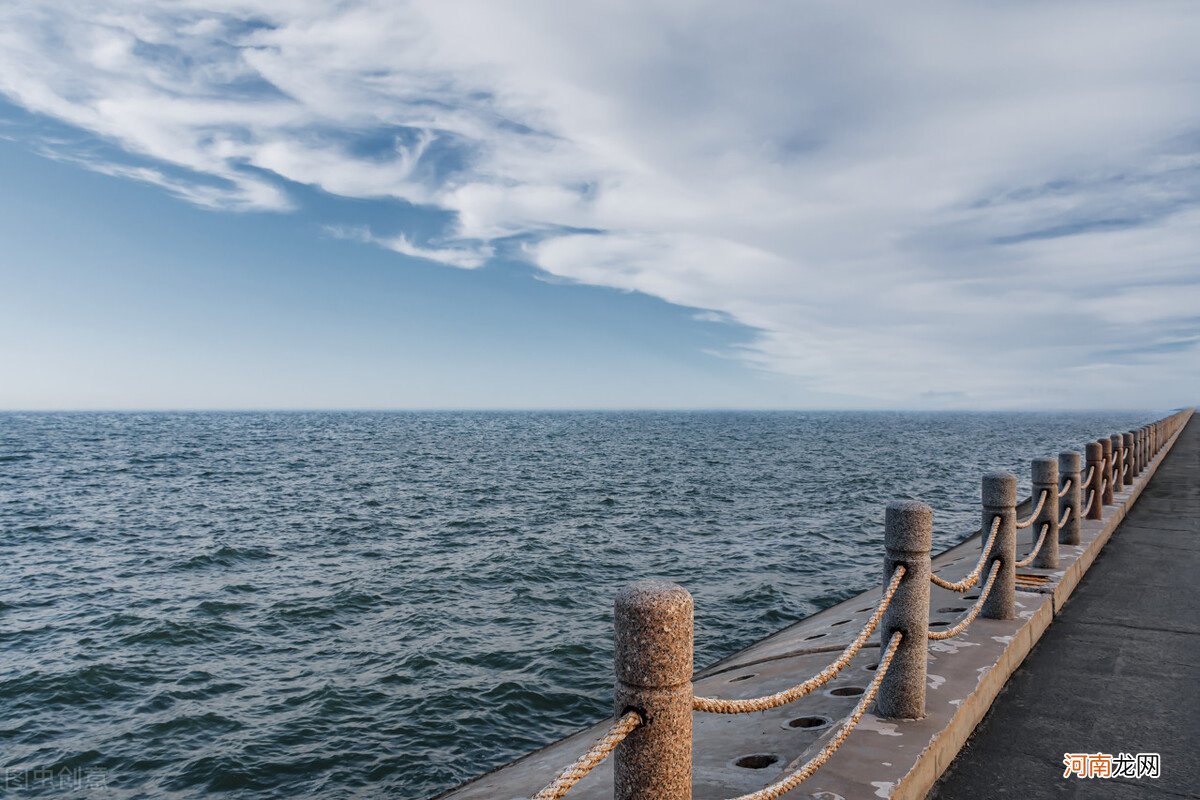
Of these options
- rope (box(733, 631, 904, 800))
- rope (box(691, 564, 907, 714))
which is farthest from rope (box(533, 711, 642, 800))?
rope (box(733, 631, 904, 800))

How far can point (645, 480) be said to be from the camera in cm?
3962

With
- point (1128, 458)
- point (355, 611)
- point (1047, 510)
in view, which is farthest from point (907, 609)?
point (1128, 458)

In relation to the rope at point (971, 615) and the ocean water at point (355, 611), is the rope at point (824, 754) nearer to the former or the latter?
the rope at point (971, 615)

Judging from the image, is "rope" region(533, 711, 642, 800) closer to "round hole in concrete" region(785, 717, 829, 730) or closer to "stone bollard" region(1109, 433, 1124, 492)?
"round hole in concrete" region(785, 717, 829, 730)

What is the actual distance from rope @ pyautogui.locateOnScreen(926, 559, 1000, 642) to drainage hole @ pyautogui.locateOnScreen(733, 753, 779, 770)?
1394mm

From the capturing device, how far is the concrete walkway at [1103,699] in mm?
4059

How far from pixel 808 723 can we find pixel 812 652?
2.77 metres

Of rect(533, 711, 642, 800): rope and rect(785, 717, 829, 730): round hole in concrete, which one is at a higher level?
rect(533, 711, 642, 800): rope

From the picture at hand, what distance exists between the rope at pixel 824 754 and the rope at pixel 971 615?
2.87ft

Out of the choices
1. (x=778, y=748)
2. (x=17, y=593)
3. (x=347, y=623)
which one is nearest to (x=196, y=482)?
(x=17, y=593)

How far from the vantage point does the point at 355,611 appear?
1496 cm

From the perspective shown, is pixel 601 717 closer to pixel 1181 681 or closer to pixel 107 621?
pixel 1181 681

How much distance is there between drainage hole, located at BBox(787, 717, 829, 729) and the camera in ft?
16.8

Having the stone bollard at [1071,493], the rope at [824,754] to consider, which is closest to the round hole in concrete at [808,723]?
the rope at [824,754]
